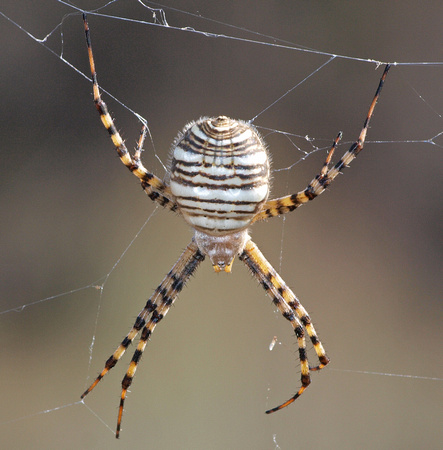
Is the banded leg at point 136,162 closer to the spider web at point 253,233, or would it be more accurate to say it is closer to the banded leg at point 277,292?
the banded leg at point 277,292

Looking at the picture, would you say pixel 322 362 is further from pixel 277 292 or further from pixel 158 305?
pixel 158 305

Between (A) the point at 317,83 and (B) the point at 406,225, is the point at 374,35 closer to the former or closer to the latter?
(A) the point at 317,83

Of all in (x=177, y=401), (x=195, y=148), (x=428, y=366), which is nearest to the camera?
(x=195, y=148)

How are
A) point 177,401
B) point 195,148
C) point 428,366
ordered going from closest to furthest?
point 195,148 → point 177,401 → point 428,366

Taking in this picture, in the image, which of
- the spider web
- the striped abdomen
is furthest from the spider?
the spider web

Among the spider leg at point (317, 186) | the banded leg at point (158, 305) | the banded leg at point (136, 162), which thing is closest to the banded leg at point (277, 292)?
the banded leg at point (158, 305)

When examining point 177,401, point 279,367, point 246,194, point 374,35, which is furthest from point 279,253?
point 246,194

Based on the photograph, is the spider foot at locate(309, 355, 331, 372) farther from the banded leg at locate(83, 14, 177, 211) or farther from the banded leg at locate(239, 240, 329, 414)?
the banded leg at locate(83, 14, 177, 211)
